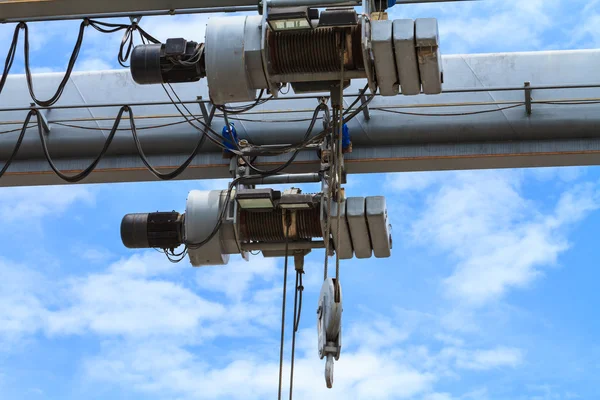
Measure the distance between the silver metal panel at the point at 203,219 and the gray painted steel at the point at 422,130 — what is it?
1469 mm

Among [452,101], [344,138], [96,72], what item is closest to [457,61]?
[452,101]

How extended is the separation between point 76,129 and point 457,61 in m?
4.94

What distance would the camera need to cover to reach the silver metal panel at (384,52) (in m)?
9.72

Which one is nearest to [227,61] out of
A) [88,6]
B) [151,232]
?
[88,6]

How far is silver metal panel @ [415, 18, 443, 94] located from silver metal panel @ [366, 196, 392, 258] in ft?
7.51

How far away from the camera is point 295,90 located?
1069cm

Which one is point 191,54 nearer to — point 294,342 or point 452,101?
point 294,342

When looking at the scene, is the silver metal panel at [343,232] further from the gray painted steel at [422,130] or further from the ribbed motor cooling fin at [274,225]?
the gray painted steel at [422,130]

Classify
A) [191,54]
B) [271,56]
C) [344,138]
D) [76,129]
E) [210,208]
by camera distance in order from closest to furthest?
[271,56]
[191,54]
[210,208]
[344,138]
[76,129]

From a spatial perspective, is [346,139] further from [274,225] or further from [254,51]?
[254,51]

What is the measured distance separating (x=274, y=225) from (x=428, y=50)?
3321 mm

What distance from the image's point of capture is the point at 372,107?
541 inches

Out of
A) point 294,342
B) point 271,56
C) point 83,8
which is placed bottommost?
point 294,342

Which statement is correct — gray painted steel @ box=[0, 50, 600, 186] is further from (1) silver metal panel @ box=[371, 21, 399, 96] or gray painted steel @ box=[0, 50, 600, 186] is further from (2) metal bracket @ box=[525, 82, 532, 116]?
(1) silver metal panel @ box=[371, 21, 399, 96]
